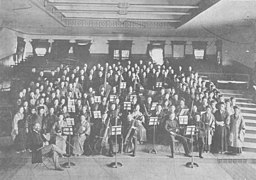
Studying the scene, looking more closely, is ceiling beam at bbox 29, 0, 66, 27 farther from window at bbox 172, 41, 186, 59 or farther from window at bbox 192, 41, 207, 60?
window at bbox 192, 41, 207, 60

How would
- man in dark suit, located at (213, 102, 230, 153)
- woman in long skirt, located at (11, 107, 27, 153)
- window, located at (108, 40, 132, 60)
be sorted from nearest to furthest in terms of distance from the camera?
woman in long skirt, located at (11, 107, 27, 153) < man in dark suit, located at (213, 102, 230, 153) < window, located at (108, 40, 132, 60)

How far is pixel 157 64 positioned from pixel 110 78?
1.24 meters

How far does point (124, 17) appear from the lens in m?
6.29

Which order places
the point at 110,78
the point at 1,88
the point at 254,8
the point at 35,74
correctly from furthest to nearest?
the point at 110,78 → the point at 35,74 → the point at 1,88 → the point at 254,8

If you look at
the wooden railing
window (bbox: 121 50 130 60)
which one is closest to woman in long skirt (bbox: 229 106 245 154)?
the wooden railing

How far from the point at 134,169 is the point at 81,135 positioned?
1.33 meters

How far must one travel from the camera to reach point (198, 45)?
636 centimetres

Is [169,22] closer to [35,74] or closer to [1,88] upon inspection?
[35,74]

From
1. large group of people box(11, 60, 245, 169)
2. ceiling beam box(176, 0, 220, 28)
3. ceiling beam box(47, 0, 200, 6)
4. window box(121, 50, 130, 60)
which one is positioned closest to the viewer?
ceiling beam box(176, 0, 220, 28)

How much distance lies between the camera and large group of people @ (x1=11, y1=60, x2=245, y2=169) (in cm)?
596

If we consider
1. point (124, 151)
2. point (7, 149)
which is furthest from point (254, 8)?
point (7, 149)

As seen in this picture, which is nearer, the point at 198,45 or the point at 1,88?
the point at 1,88

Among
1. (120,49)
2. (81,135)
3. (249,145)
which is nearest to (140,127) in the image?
(81,135)

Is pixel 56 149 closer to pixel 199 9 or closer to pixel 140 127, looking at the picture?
pixel 140 127
